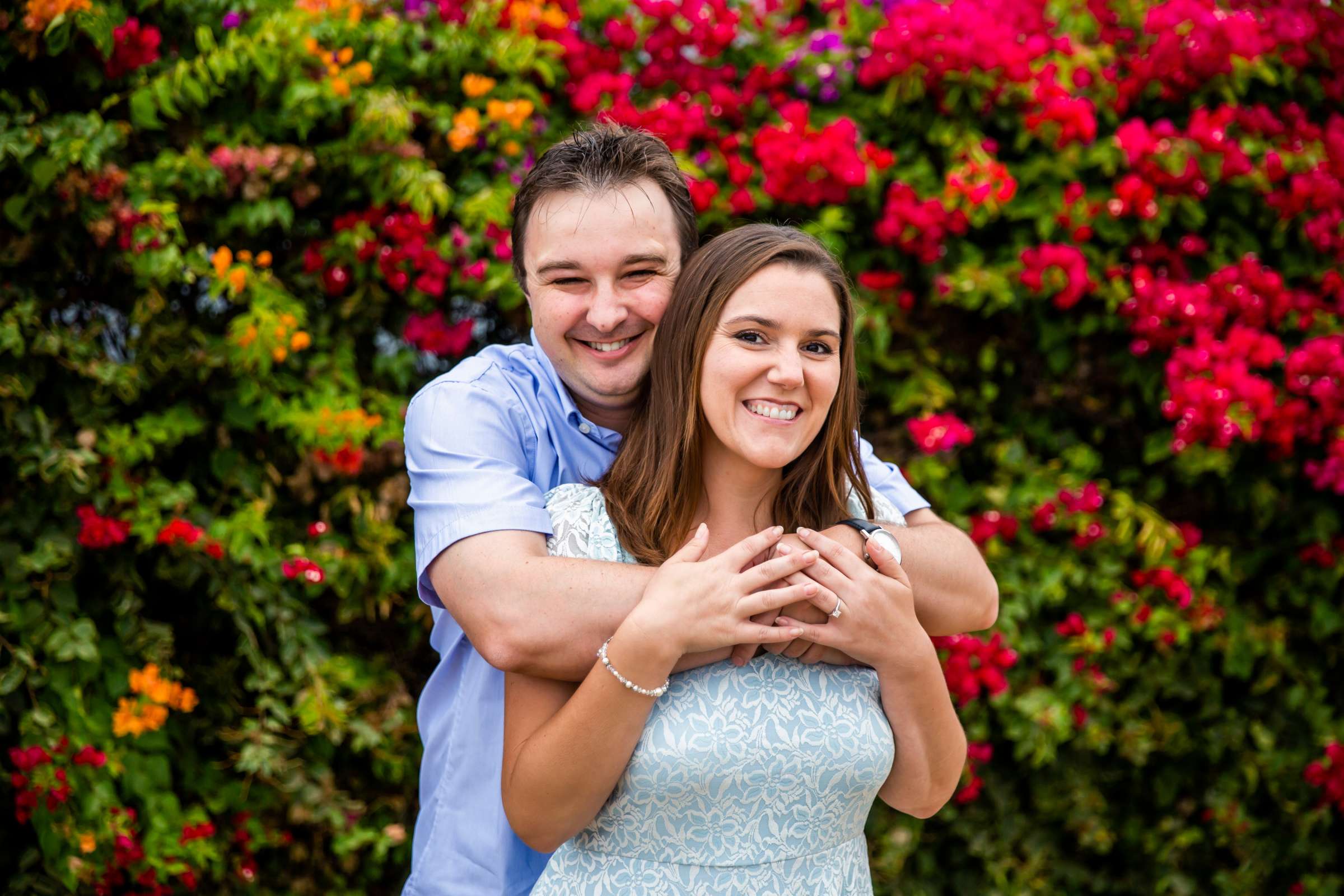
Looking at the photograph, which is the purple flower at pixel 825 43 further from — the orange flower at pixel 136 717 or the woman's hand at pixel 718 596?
the orange flower at pixel 136 717

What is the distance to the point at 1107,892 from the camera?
3.90m

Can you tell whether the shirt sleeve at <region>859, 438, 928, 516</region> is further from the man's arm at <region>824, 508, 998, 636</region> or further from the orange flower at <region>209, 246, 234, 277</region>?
the orange flower at <region>209, 246, 234, 277</region>

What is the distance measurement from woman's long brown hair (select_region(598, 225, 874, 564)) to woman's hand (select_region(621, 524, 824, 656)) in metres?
0.19

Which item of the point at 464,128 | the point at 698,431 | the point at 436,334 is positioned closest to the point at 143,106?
the point at 464,128

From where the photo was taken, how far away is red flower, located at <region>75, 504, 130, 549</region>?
9.12 feet

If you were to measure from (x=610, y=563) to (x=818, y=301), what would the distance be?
0.58m

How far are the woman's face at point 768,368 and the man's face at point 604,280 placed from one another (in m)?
0.30

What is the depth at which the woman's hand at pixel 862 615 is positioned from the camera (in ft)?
6.06

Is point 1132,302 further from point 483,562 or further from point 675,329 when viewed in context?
point 483,562

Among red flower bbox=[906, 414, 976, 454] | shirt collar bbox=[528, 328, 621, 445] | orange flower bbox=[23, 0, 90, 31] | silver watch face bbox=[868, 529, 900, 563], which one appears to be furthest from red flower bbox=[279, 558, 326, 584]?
red flower bbox=[906, 414, 976, 454]

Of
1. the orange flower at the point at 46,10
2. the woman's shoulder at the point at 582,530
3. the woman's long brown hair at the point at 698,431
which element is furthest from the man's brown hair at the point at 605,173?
the orange flower at the point at 46,10

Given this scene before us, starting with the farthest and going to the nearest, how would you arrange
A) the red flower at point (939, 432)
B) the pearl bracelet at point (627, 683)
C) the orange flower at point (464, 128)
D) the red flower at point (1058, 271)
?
the red flower at point (1058, 271) < the red flower at point (939, 432) < the orange flower at point (464, 128) < the pearl bracelet at point (627, 683)

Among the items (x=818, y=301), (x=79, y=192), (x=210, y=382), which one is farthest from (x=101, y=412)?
(x=818, y=301)

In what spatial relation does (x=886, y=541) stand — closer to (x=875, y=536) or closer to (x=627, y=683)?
(x=875, y=536)
